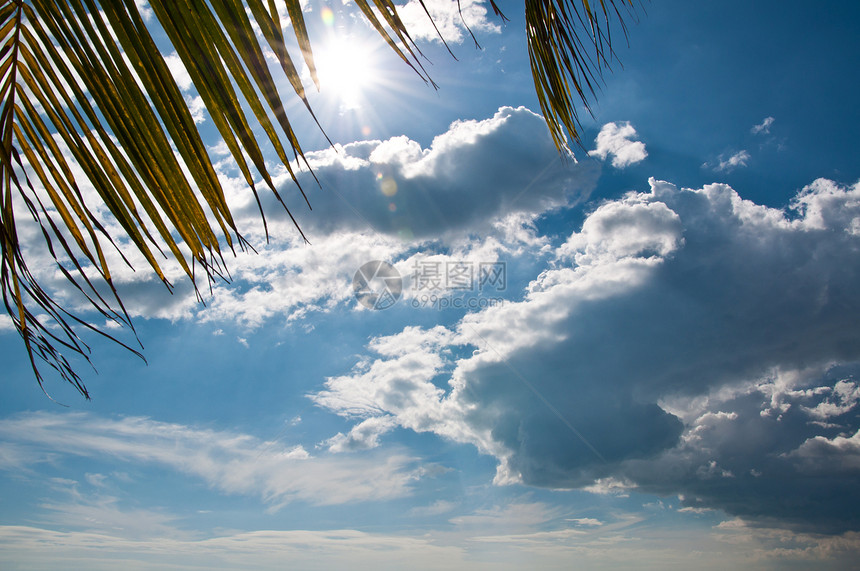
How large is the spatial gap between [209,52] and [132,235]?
0.65 meters

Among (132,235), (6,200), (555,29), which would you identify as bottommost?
(132,235)

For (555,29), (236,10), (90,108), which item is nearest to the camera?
(236,10)

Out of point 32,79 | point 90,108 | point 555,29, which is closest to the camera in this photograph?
point 90,108

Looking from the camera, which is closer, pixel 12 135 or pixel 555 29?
pixel 12 135

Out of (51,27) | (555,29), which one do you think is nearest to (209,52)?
(51,27)

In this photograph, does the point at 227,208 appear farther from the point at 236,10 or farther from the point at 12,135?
the point at 12,135

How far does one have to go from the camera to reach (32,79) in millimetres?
1624

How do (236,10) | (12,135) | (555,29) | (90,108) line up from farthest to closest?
1. (555,29)
2. (12,135)
3. (90,108)
4. (236,10)

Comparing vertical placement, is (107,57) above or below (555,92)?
below

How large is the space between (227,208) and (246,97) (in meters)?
0.32

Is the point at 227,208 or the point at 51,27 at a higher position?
the point at 51,27

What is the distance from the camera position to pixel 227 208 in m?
1.40

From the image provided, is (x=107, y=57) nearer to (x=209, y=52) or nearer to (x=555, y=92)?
(x=209, y=52)

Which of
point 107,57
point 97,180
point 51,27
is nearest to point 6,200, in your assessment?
point 97,180
